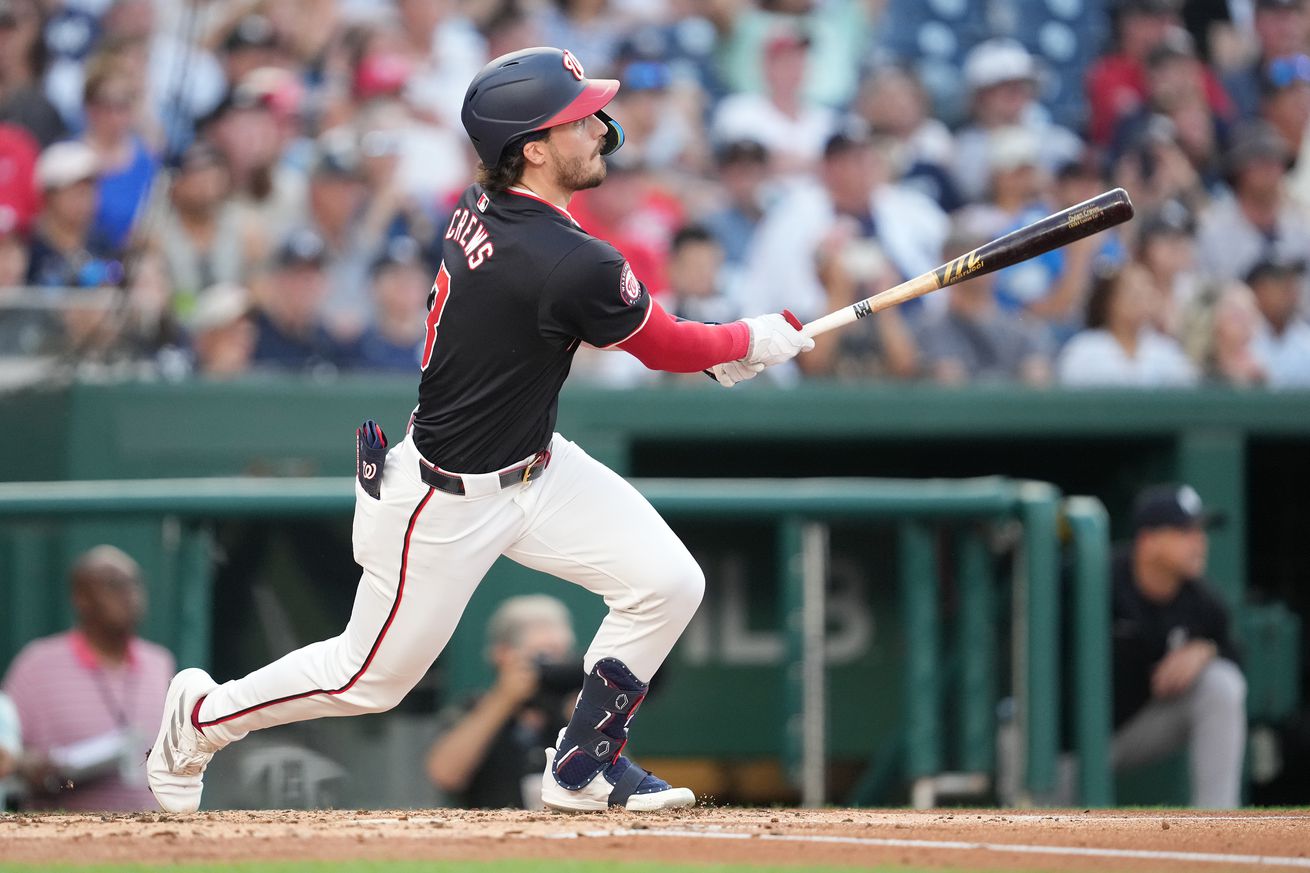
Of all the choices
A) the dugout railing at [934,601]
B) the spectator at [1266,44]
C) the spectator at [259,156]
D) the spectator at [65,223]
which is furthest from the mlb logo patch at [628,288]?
the spectator at [1266,44]

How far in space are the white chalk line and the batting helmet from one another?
1.49 metres

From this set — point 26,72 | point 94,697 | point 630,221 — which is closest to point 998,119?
point 630,221

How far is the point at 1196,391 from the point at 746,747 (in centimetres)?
224

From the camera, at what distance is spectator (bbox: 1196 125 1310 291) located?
28.7 feet

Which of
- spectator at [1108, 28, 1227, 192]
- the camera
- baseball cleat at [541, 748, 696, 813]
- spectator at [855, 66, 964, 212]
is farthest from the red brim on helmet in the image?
spectator at [1108, 28, 1227, 192]

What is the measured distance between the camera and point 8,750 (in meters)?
5.58

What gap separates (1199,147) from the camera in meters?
9.65

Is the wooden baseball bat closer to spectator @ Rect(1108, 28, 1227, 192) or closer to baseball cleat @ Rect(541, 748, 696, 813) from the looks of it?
baseball cleat @ Rect(541, 748, 696, 813)

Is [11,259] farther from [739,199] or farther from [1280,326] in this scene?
[1280,326]

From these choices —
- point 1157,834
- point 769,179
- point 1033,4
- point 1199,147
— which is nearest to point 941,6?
point 1033,4

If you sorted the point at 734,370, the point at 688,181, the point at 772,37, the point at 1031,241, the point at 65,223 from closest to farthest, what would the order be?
1. the point at 734,370
2. the point at 1031,241
3. the point at 65,223
4. the point at 688,181
5. the point at 772,37

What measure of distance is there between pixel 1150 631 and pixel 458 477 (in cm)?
355

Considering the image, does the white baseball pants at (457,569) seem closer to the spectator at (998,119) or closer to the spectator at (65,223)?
the spectator at (65,223)

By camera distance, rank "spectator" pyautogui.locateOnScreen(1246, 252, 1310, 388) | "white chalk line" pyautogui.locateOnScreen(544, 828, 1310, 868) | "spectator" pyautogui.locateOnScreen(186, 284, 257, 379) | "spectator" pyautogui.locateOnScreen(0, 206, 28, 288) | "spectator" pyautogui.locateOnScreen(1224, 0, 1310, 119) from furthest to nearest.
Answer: "spectator" pyautogui.locateOnScreen(1224, 0, 1310, 119) → "spectator" pyautogui.locateOnScreen(1246, 252, 1310, 388) → "spectator" pyautogui.locateOnScreen(0, 206, 28, 288) → "spectator" pyautogui.locateOnScreen(186, 284, 257, 379) → "white chalk line" pyautogui.locateOnScreen(544, 828, 1310, 868)
